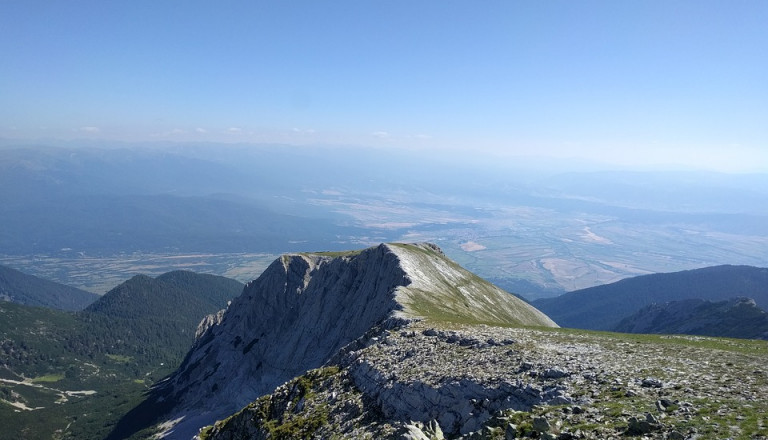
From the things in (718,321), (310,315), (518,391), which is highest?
(518,391)

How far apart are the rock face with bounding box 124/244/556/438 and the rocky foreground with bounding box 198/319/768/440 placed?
46.2 ft

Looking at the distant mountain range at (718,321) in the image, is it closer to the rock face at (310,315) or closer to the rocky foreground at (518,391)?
the rock face at (310,315)

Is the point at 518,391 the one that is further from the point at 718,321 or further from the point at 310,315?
the point at 718,321

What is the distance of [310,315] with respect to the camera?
104438 mm

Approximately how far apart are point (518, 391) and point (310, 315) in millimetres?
81875

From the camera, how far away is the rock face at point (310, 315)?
77.6 metres

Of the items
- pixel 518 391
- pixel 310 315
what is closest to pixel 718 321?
pixel 310 315

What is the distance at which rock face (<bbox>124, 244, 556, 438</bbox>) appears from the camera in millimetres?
77625

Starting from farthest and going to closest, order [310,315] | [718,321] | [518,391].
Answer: [718,321], [310,315], [518,391]

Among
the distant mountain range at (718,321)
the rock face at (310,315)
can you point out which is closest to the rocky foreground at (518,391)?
the rock face at (310,315)

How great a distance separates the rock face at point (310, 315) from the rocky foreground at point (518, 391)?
14093 mm

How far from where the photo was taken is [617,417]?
68.0 feet

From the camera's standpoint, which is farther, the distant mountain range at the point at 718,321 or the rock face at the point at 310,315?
the distant mountain range at the point at 718,321

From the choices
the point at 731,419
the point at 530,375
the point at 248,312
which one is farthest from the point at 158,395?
the point at 731,419
